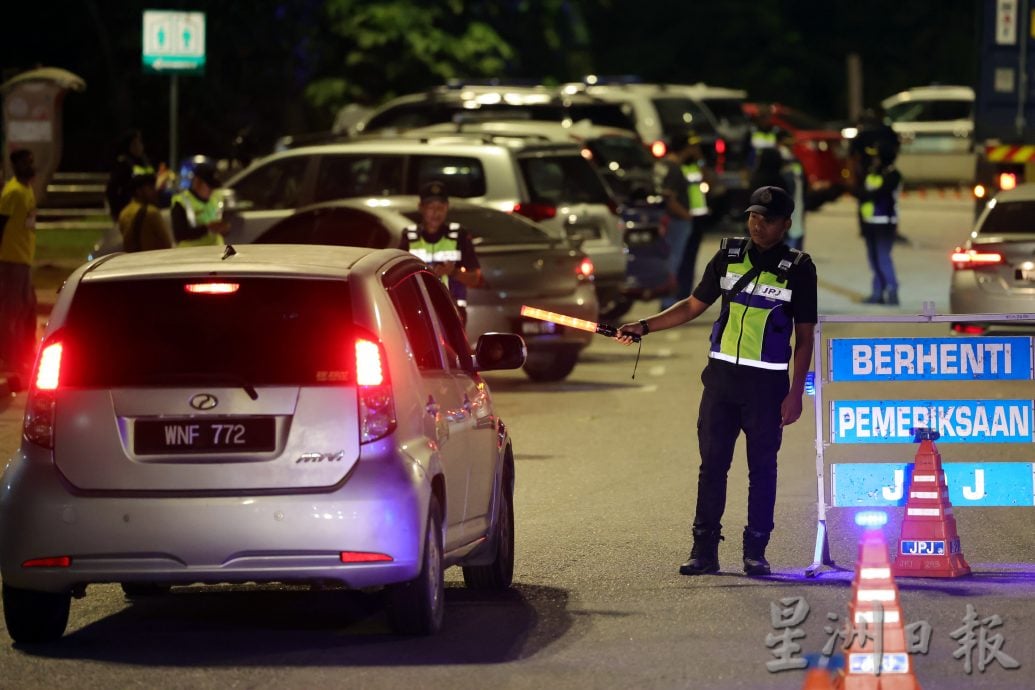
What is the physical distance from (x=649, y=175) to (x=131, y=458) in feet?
62.5

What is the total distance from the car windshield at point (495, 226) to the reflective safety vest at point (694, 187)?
6.08m

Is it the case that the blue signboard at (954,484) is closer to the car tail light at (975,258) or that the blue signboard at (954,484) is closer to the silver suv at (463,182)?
the car tail light at (975,258)

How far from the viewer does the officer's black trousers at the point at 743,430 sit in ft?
31.9

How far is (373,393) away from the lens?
801 centimetres

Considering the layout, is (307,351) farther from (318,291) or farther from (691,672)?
(691,672)

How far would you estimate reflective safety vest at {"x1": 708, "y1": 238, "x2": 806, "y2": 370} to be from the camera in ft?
31.8

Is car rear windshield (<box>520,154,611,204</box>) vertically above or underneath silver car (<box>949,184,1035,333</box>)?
above

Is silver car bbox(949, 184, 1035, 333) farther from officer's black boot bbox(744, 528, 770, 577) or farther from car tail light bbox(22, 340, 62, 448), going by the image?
car tail light bbox(22, 340, 62, 448)

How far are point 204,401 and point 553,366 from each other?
10653mm

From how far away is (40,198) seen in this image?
29.0 metres

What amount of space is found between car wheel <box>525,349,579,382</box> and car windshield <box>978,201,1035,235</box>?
11.8 ft

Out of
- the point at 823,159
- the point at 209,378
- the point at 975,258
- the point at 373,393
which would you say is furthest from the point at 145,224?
the point at 823,159

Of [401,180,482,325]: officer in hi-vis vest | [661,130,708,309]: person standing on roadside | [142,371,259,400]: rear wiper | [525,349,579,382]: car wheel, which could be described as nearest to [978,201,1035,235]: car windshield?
[525,349,579,382]: car wheel

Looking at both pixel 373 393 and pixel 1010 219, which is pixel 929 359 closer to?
pixel 373 393
